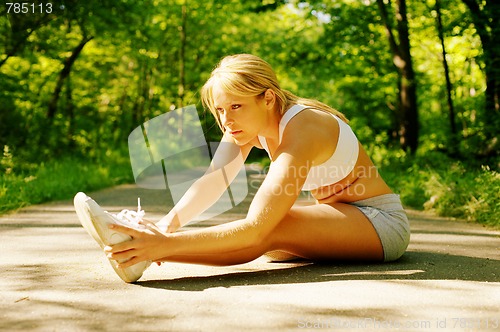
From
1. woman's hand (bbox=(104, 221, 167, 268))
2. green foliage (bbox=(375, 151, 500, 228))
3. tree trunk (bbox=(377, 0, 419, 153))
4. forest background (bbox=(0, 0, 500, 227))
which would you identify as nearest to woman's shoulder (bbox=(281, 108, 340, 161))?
woman's hand (bbox=(104, 221, 167, 268))

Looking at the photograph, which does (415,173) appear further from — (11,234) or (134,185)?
(11,234)

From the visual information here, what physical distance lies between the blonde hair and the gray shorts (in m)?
0.58

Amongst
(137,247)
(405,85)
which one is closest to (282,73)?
(405,85)

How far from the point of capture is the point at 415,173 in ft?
31.4

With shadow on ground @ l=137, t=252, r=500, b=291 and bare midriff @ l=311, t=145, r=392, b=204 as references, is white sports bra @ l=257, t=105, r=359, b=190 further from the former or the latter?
shadow on ground @ l=137, t=252, r=500, b=291

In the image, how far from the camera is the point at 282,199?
3.00 metres

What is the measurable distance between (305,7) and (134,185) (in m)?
7.67

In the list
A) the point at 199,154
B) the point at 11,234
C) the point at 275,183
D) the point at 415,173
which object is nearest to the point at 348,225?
the point at 275,183

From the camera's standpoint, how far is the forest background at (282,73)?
8.67 m

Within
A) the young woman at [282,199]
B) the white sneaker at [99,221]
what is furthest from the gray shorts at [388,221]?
the white sneaker at [99,221]

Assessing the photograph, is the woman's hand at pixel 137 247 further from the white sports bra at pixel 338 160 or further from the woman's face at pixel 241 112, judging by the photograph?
the white sports bra at pixel 338 160

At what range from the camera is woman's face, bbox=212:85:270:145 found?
10.7 feet

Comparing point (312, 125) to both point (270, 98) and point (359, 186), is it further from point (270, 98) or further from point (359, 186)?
point (359, 186)

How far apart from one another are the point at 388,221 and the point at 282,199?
744 mm
